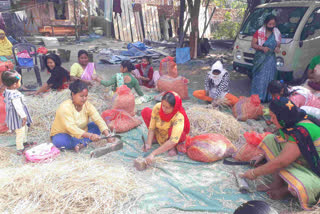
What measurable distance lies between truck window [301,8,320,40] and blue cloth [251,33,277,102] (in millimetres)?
1079

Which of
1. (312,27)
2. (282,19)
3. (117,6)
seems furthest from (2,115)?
(117,6)

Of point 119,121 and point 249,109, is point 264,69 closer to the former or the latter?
point 249,109

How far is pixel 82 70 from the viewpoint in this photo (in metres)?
5.40

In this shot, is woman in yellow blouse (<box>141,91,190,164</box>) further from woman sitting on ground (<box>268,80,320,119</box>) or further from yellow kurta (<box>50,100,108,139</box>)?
woman sitting on ground (<box>268,80,320,119</box>)

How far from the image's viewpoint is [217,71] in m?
5.00

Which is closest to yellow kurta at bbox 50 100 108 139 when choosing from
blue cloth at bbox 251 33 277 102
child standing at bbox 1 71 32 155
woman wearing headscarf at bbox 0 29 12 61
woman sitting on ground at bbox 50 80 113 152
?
woman sitting on ground at bbox 50 80 113 152

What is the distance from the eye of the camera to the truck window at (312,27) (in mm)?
5648

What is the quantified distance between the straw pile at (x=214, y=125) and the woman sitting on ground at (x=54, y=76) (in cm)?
278

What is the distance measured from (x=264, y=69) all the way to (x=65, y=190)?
14.8 ft

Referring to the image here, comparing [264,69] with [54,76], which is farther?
[264,69]

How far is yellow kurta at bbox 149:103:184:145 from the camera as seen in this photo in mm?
3111

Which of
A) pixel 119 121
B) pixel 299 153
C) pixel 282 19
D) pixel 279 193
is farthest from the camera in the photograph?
pixel 282 19

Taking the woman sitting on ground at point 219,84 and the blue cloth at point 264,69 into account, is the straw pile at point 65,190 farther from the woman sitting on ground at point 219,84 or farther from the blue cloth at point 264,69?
the blue cloth at point 264,69

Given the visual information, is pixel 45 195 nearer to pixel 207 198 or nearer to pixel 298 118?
pixel 207 198
